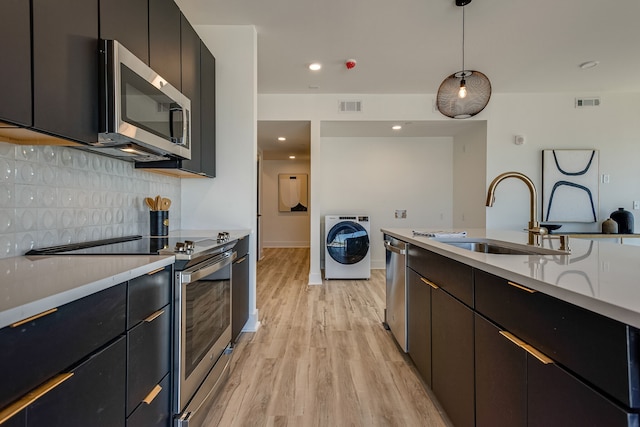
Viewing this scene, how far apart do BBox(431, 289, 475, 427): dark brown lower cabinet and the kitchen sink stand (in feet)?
1.52

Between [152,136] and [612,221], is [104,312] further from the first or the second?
[612,221]

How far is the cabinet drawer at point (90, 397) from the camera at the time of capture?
0.64 meters

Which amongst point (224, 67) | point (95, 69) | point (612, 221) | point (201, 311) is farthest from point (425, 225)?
point (95, 69)

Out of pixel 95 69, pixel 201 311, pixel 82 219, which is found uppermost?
pixel 95 69

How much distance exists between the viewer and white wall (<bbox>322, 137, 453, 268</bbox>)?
16.7ft

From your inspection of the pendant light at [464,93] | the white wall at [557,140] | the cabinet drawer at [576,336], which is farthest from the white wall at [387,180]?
the cabinet drawer at [576,336]

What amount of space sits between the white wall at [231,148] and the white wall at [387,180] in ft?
8.34

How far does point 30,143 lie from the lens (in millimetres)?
1219

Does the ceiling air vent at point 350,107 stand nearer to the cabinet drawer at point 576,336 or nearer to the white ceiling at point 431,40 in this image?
the white ceiling at point 431,40

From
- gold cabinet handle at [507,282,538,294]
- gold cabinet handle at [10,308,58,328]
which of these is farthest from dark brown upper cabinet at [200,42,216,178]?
gold cabinet handle at [507,282,538,294]

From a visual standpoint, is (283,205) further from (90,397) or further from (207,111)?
(90,397)

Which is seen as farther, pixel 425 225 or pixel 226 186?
pixel 425 225

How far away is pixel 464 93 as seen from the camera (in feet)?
6.66

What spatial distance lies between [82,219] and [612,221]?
5.45 m
